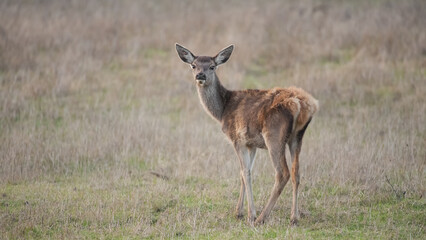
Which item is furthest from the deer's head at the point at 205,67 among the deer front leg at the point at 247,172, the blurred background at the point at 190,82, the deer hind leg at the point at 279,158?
the blurred background at the point at 190,82

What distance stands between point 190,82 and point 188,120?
2.38 meters

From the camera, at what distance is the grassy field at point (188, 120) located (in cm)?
784

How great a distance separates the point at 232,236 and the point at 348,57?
33.9ft

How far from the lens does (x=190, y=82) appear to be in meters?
14.7

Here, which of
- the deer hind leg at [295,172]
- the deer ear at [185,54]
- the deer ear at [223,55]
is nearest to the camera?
the deer hind leg at [295,172]

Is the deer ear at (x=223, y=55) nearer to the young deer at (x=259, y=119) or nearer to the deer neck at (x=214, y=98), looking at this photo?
the young deer at (x=259, y=119)

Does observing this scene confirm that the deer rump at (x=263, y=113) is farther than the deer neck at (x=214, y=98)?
No

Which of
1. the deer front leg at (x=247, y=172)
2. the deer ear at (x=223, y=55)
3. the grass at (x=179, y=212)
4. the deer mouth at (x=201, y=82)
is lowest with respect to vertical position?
the grass at (x=179, y=212)

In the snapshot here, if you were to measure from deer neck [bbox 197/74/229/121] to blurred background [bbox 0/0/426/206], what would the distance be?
5.07 feet

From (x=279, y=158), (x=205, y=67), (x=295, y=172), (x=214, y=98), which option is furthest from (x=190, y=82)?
(x=279, y=158)

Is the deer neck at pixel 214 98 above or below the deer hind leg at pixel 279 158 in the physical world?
above

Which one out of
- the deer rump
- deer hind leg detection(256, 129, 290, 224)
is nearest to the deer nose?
the deer rump

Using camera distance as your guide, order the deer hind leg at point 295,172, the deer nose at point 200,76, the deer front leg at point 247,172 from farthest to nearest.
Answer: the deer nose at point 200,76 → the deer front leg at point 247,172 → the deer hind leg at point 295,172

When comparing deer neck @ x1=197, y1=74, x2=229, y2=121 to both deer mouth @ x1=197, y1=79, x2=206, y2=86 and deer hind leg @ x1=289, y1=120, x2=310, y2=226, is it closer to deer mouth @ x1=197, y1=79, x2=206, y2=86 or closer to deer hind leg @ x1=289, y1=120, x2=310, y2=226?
deer mouth @ x1=197, y1=79, x2=206, y2=86
